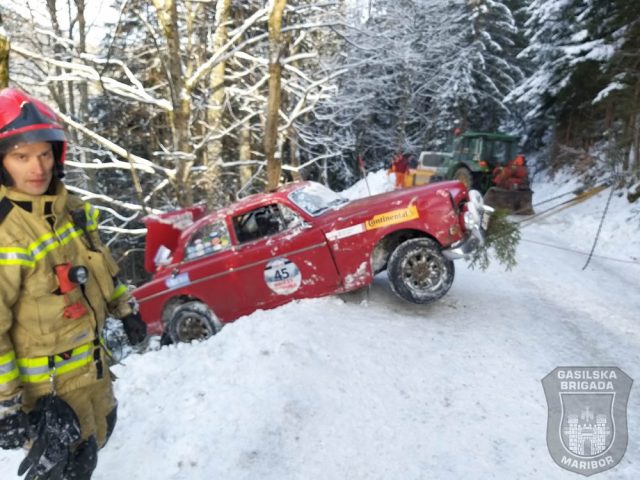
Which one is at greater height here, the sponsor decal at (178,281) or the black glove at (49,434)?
the black glove at (49,434)

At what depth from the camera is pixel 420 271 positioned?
17.7 ft

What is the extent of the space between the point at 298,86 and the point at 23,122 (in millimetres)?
9501

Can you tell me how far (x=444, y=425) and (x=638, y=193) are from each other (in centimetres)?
1110

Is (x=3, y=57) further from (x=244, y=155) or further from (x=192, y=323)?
(x=244, y=155)

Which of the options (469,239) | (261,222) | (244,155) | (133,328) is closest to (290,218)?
(261,222)

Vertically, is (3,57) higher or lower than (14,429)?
higher

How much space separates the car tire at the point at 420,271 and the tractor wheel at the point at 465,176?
412 inches

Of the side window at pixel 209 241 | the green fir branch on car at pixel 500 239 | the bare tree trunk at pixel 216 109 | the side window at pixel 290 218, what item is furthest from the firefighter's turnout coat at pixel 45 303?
the bare tree trunk at pixel 216 109

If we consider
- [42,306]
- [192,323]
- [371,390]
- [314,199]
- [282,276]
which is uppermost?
[42,306]

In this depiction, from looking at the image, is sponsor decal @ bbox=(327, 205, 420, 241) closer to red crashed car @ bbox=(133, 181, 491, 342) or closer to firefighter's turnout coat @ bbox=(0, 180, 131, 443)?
red crashed car @ bbox=(133, 181, 491, 342)

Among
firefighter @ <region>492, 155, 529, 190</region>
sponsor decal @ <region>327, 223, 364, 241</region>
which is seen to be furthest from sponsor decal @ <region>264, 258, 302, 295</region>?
firefighter @ <region>492, 155, 529, 190</region>

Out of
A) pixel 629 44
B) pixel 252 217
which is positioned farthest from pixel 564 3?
pixel 252 217

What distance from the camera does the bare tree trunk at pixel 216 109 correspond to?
10.3 meters

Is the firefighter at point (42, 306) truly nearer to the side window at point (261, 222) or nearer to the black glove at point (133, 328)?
the black glove at point (133, 328)
